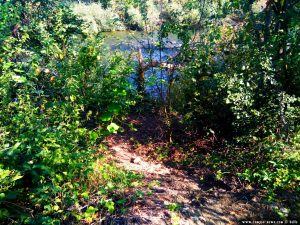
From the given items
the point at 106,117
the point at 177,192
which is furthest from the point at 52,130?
the point at 177,192

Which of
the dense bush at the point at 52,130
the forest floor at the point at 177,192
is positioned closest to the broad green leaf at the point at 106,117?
the dense bush at the point at 52,130

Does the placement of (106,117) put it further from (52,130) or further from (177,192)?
(177,192)

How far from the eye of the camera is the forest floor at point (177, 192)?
2885mm

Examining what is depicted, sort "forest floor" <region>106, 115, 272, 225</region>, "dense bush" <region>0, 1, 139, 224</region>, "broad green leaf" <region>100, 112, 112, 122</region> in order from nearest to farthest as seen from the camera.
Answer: "dense bush" <region>0, 1, 139, 224</region> → "forest floor" <region>106, 115, 272, 225</region> → "broad green leaf" <region>100, 112, 112, 122</region>

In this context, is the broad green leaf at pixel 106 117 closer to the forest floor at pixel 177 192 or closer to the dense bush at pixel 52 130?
the dense bush at pixel 52 130

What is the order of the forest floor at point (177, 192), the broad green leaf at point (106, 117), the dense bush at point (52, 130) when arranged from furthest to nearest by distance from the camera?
1. the broad green leaf at point (106, 117)
2. the forest floor at point (177, 192)
3. the dense bush at point (52, 130)

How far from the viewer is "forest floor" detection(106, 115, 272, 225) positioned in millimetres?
2885

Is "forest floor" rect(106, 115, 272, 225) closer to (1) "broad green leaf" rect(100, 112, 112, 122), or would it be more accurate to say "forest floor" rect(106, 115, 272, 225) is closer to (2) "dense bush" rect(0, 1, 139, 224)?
(2) "dense bush" rect(0, 1, 139, 224)

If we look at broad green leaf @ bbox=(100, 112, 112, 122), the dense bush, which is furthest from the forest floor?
broad green leaf @ bbox=(100, 112, 112, 122)

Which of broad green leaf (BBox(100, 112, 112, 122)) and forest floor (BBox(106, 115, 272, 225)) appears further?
broad green leaf (BBox(100, 112, 112, 122))

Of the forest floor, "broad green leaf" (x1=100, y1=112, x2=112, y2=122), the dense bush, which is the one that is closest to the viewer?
the dense bush

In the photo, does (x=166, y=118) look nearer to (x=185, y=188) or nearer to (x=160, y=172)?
(x=160, y=172)

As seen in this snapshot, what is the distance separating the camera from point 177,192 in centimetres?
354

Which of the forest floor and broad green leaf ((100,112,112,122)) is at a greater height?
broad green leaf ((100,112,112,122))
